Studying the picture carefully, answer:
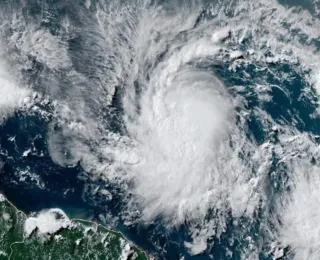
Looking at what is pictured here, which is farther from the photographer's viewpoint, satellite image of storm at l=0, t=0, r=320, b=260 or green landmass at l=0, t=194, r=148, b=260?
green landmass at l=0, t=194, r=148, b=260

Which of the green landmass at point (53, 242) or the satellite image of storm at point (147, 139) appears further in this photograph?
the green landmass at point (53, 242)

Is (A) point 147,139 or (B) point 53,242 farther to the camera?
(B) point 53,242

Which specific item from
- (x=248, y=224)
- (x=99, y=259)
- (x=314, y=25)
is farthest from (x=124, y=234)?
(x=314, y=25)

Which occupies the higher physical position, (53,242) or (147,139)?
(147,139)

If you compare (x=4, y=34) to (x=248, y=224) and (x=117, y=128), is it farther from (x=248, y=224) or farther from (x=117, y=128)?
(x=248, y=224)
